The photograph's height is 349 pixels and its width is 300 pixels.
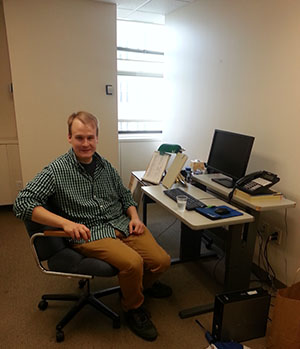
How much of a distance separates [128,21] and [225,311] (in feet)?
11.5

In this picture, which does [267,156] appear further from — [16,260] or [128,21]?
[128,21]

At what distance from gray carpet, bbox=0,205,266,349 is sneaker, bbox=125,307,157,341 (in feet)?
0.12

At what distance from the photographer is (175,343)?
67.6 inches

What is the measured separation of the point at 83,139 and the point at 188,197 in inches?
33.2

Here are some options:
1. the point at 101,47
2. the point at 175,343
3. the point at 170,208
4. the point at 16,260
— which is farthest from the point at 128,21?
the point at 175,343

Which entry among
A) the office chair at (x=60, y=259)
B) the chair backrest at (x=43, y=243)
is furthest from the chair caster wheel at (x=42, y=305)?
the chair backrest at (x=43, y=243)

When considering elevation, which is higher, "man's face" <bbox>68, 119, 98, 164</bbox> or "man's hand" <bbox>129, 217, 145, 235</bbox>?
"man's face" <bbox>68, 119, 98, 164</bbox>

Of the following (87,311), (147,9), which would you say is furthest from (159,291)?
(147,9)

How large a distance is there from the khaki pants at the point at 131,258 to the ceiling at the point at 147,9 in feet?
8.34

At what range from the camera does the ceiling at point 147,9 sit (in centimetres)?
309

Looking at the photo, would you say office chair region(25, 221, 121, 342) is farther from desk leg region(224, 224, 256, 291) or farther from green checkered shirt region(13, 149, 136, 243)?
desk leg region(224, 224, 256, 291)

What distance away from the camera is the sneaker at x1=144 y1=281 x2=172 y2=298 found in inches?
83.8

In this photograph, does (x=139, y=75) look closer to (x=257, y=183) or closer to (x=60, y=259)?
(x=257, y=183)

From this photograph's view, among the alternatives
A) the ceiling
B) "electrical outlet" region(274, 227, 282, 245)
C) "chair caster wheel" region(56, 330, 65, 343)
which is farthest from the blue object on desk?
the ceiling
